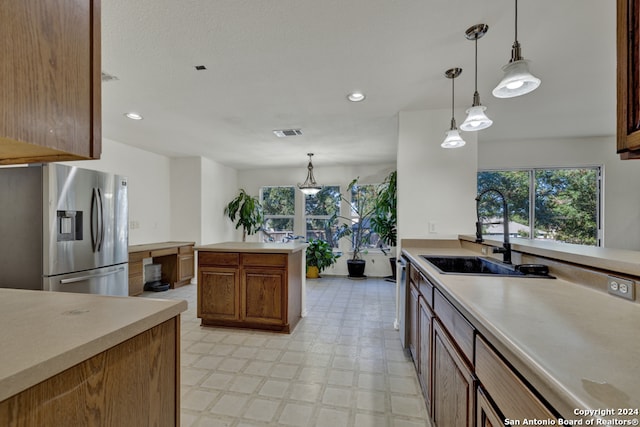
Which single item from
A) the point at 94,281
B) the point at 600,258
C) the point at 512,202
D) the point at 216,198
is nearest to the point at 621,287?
the point at 600,258

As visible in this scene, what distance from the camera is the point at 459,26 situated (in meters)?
1.77

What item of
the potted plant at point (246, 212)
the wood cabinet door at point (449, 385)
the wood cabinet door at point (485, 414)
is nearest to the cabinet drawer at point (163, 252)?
the potted plant at point (246, 212)

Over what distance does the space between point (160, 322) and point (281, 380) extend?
1.52 m

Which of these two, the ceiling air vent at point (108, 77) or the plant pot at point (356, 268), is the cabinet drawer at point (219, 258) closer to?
the ceiling air vent at point (108, 77)

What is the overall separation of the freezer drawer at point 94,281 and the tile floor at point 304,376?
0.85 metres

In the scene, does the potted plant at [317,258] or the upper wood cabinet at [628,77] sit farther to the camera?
Answer: the potted plant at [317,258]

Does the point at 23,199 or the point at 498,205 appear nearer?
the point at 23,199

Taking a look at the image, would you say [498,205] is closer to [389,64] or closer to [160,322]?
[389,64]

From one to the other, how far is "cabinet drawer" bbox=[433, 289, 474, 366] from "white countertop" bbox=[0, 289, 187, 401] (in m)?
1.06

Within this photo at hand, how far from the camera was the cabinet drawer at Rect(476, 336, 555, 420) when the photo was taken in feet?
2.04

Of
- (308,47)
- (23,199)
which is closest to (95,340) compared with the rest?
(308,47)

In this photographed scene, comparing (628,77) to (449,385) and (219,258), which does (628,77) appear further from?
(219,258)

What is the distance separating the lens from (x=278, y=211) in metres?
6.52

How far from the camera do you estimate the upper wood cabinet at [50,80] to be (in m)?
0.59
